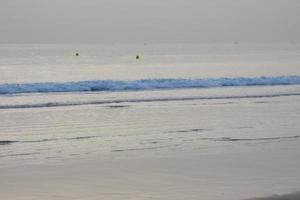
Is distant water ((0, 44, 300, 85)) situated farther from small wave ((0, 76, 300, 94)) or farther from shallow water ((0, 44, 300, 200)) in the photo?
shallow water ((0, 44, 300, 200))

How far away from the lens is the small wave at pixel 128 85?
2772cm

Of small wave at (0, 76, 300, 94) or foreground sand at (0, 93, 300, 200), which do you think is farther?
small wave at (0, 76, 300, 94)

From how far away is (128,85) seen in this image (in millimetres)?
30578

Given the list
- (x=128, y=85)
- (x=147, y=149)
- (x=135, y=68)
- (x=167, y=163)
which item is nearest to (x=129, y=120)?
(x=147, y=149)

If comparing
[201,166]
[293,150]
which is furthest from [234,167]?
[293,150]

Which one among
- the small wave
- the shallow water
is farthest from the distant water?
the shallow water

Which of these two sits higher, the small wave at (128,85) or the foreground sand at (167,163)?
the small wave at (128,85)

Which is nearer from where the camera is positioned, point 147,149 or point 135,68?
point 147,149

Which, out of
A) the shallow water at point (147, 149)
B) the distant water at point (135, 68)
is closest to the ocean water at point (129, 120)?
the shallow water at point (147, 149)

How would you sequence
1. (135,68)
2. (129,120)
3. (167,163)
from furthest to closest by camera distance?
1. (135,68)
2. (129,120)
3. (167,163)

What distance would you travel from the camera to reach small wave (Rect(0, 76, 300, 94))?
2772 cm

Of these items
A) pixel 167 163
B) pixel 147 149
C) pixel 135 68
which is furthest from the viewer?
pixel 135 68

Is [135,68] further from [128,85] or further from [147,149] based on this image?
[147,149]

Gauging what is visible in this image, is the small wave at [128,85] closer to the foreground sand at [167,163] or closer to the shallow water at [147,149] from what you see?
the shallow water at [147,149]
